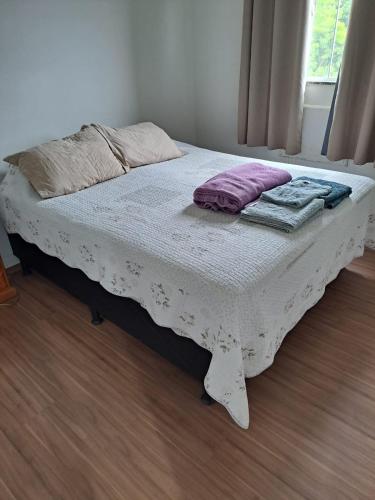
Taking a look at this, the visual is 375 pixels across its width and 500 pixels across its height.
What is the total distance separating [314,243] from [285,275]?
0.27m

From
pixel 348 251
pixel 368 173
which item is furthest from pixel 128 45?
pixel 348 251

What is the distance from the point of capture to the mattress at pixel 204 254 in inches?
51.1

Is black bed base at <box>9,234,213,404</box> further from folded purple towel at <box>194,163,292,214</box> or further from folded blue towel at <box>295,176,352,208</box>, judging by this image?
folded blue towel at <box>295,176,352,208</box>

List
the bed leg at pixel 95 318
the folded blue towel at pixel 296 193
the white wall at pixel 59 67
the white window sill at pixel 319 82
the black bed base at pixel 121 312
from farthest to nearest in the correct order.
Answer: the white window sill at pixel 319 82 < the white wall at pixel 59 67 < the bed leg at pixel 95 318 < the folded blue towel at pixel 296 193 < the black bed base at pixel 121 312

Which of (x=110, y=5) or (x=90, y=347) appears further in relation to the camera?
(x=110, y=5)

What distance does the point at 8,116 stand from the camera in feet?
7.55

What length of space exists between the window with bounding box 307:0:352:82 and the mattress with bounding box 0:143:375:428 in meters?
1.00

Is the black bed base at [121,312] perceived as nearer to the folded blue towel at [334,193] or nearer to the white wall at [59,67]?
the white wall at [59,67]

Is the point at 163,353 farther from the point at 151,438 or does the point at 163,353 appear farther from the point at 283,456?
the point at 283,456

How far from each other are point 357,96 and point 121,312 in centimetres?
210

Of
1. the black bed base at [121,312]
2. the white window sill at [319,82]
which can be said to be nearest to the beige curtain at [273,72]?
the white window sill at [319,82]

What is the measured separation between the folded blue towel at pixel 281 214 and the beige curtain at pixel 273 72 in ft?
4.33

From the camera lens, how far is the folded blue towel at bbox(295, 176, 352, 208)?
176 centimetres

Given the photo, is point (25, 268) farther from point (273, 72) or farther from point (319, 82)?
point (319, 82)
